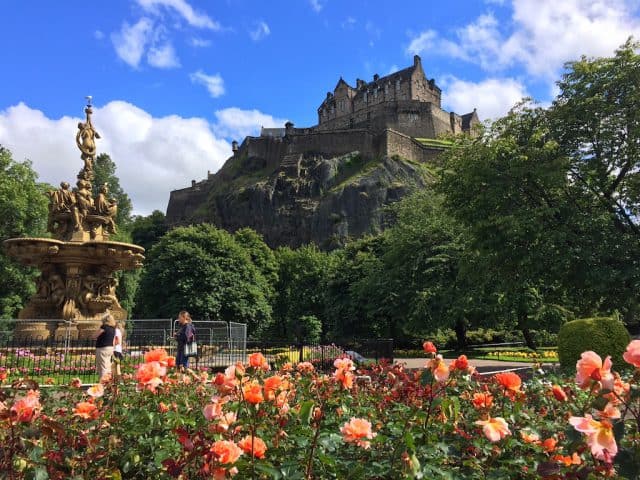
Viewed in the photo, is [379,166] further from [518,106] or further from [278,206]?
[518,106]

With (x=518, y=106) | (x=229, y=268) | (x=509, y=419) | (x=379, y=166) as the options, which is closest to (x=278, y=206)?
(x=379, y=166)

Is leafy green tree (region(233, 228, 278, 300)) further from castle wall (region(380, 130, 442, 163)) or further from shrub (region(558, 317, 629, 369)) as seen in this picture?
shrub (region(558, 317, 629, 369))

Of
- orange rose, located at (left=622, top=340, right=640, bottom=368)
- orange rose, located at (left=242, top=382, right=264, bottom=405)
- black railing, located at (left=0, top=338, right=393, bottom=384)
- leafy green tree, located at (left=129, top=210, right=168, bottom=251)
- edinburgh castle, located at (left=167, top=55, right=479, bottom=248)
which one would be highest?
edinburgh castle, located at (left=167, top=55, right=479, bottom=248)

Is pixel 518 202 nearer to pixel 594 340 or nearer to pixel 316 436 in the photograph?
pixel 594 340

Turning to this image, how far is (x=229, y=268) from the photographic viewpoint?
1540 inches

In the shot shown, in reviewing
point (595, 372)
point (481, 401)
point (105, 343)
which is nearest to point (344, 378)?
point (481, 401)

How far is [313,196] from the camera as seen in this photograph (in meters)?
75.0

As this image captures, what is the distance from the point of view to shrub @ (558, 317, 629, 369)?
12.5 metres

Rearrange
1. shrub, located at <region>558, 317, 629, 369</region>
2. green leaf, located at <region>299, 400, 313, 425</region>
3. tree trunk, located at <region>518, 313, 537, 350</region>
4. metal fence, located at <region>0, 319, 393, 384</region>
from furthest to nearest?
tree trunk, located at <region>518, 313, 537, 350</region>
shrub, located at <region>558, 317, 629, 369</region>
metal fence, located at <region>0, 319, 393, 384</region>
green leaf, located at <region>299, 400, 313, 425</region>

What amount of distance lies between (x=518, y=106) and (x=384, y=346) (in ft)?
34.4

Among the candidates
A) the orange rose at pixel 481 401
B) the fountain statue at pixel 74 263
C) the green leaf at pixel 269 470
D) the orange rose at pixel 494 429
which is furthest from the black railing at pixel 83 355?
the orange rose at pixel 494 429

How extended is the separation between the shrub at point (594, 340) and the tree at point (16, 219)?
1221 inches

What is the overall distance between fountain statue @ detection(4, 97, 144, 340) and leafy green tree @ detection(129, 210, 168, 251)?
58.3 meters

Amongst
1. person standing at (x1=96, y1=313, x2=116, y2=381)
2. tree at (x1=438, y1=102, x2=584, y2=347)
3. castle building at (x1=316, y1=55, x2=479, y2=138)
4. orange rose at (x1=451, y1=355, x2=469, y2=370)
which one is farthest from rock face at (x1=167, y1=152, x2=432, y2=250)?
orange rose at (x1=451, y1=355, x2=469, y2=370)
